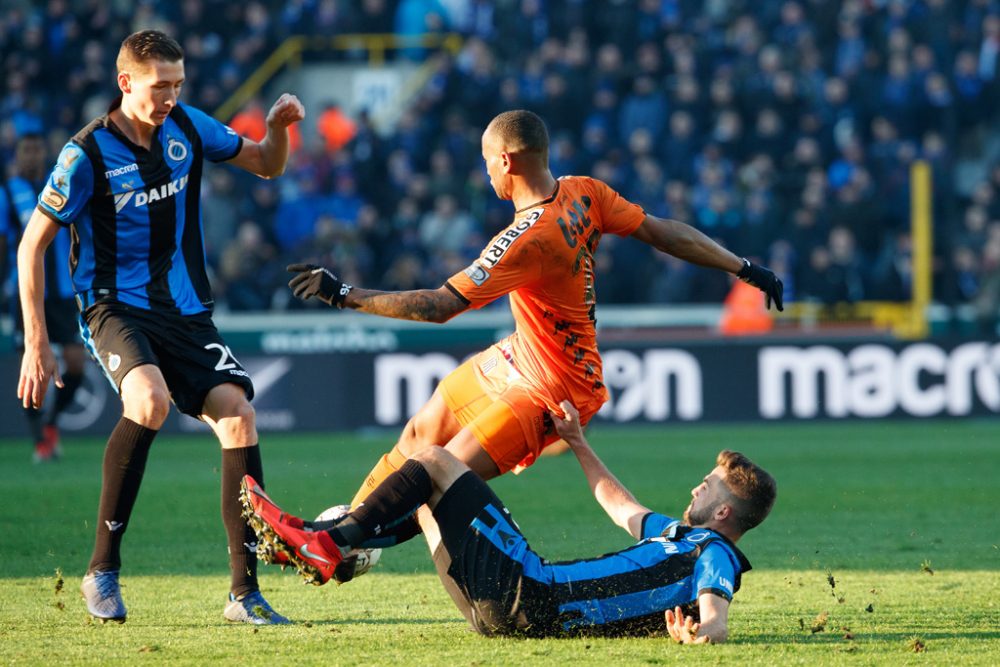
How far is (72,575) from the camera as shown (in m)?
6.92

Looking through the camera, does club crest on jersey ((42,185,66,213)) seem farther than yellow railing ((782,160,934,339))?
No

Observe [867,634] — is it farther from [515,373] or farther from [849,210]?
[849,210]

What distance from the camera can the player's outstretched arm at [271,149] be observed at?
6.23 meters

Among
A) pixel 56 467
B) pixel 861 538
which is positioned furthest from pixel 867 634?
pixel 56 467

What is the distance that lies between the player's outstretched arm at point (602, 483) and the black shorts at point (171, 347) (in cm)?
130

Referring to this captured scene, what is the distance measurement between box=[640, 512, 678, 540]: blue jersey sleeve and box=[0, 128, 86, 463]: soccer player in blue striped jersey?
21.6 ft

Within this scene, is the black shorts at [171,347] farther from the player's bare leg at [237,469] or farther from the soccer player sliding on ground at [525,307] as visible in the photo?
the soccer player sliding on ground at [525,307]

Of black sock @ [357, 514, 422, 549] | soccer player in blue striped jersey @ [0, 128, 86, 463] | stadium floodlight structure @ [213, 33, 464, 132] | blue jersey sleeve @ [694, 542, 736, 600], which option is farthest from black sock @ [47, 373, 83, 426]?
stadium floodlight structure @ [213, 33, 464, 132]

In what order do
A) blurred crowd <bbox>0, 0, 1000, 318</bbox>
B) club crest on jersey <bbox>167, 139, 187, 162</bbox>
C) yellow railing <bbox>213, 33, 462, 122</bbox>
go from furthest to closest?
yellow railing <bbox>213, 33, 462, 122</bbox>, blurred crowd <bbox>0, 0, 1000, 318</bbox>, club crest on jersey <bbox>167, 139, 187, 162</bbox>

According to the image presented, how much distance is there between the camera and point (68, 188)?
564 centimetres

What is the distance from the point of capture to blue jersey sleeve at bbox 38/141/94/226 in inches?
222

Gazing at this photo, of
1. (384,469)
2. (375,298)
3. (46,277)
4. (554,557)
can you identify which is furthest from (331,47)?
(375,298)

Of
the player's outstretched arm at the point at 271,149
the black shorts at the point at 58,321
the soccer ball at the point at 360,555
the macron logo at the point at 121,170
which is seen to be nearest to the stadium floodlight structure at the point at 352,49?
the black shorts at the point at 58,321

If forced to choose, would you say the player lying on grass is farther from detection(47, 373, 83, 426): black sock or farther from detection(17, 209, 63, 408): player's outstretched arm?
detection(47, 373, 83, 426): black sock
